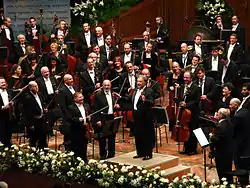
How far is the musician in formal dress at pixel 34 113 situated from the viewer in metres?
13.7

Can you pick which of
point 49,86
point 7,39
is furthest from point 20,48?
point 49,86

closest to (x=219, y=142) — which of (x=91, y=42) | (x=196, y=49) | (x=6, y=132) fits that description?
(x=6, y=132)

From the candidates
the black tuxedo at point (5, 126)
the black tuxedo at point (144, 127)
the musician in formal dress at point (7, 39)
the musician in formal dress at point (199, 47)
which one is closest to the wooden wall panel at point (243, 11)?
the musician in formal dress at point (199, 47)

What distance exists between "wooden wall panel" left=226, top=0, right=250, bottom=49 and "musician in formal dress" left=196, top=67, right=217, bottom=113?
5536 mm

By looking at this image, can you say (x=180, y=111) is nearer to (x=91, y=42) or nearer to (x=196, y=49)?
(x=196, y=49)

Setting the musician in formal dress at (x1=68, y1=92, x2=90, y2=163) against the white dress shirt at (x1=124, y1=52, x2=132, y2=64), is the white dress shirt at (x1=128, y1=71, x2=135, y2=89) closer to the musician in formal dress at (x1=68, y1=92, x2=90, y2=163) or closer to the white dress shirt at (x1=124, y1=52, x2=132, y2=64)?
the white dress shirt at (x1=124, y1=52, x2=132, y2=64)

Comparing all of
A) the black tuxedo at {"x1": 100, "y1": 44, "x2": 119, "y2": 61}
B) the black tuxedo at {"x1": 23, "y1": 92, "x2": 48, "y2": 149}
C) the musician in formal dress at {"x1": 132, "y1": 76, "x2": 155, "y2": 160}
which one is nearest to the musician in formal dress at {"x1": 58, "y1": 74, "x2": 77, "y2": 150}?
the black tuxedo at {"x1": 23, "y1": 92, "x2": 48, "y2": 149}

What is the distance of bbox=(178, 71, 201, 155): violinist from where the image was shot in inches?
556

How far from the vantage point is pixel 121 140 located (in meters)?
15.4

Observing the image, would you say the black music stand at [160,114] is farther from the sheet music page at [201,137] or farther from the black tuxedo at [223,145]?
the black tuxedo at [223,145]

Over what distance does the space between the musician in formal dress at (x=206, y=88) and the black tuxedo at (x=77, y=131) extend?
2.53 metres

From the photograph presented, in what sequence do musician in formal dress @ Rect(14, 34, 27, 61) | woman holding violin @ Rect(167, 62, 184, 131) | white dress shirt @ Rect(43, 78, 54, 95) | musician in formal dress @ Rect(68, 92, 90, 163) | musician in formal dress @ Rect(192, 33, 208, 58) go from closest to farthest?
1. musician in formal dress @ Rect(68, 92, 90, 163)
2. woman holding violin @ Rect(167, 62, 184, 131)
3. white dress shirt @ Rect(43, 78, 54, 95)
4. musician in formal dress @ Rect(192, 33, 208, 58)
5. musician in formal dress @ Rect(14, 34, 27, 61)

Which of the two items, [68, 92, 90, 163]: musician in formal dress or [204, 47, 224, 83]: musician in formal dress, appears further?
[204, 47, 224, 83]: musician in formal dress

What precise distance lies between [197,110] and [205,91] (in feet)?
2.14
